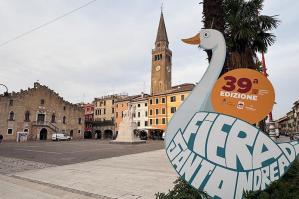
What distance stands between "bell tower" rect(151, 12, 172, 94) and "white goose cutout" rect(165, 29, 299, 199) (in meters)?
64.1

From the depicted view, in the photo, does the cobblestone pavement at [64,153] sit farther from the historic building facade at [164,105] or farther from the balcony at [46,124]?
the balcony at [46,124]

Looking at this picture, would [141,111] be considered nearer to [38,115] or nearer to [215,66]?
[38,115]

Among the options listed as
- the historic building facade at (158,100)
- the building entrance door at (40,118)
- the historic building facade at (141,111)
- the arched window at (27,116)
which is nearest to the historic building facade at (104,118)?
the historic building facade at (158,100)

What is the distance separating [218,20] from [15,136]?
1979 inches

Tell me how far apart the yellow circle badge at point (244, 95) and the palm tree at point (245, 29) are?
22.2 feet

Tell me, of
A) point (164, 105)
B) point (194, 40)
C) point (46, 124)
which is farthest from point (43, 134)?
point (194, 40)

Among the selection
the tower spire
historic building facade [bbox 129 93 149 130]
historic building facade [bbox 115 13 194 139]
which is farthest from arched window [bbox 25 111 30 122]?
the tower spire

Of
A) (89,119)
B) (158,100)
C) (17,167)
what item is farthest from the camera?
(89,119)

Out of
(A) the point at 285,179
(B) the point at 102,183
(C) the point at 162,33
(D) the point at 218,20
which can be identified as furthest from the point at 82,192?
(C) the point at 162,33

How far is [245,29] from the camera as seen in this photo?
11477mm

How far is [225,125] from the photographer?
13.3 ft

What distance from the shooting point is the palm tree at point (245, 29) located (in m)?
11.0

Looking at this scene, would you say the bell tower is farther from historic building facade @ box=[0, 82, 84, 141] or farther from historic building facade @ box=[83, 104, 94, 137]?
historic building facade @ box=[0, 82, 84, 141]

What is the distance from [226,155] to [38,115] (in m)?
53.8
